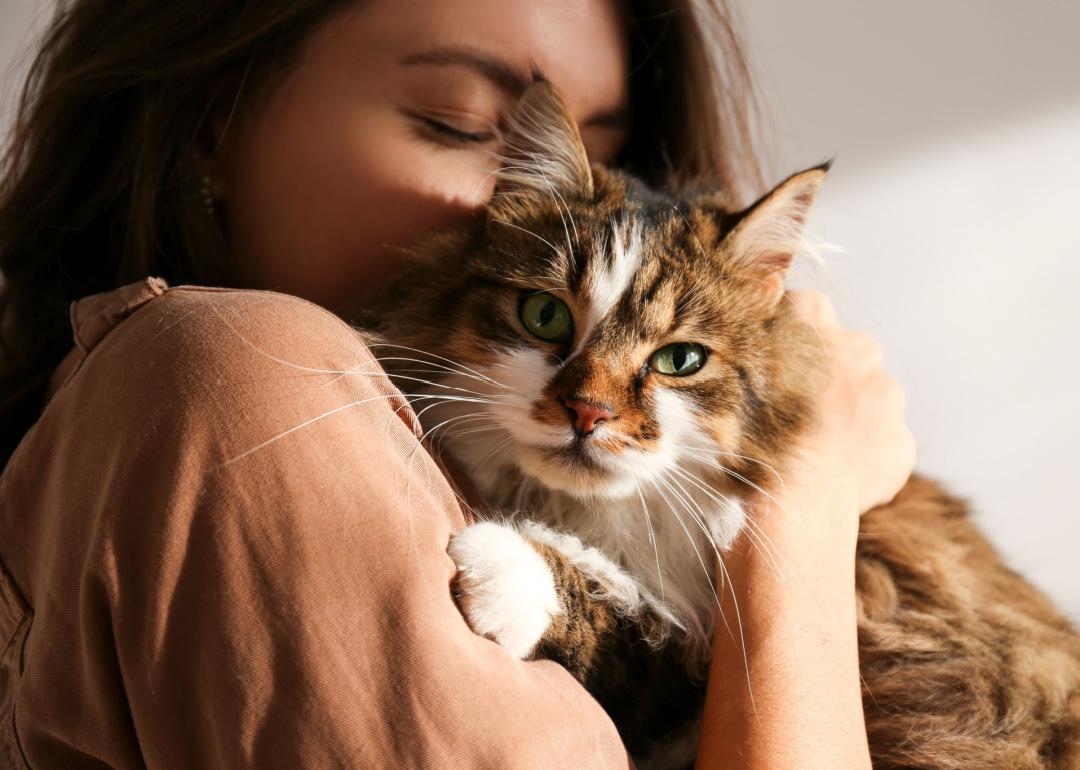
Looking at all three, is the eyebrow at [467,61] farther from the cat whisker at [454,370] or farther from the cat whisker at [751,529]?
the cat whisker at [751,529]

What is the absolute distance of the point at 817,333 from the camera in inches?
53.5

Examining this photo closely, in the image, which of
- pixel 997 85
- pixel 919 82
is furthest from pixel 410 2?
pixel 997 85

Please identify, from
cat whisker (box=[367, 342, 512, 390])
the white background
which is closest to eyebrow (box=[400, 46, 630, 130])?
cat whisker (box=[367, 342, 512, 390])

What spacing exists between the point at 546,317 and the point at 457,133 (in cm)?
35

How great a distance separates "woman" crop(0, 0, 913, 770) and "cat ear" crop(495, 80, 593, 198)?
0.06 metres

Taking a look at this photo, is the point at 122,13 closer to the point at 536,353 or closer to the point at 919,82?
the point at 536,353

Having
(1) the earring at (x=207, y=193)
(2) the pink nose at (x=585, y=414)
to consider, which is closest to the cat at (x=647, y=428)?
(2) the pink nose at (x=585, y=414)

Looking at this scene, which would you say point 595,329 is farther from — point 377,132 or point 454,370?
point 377,132

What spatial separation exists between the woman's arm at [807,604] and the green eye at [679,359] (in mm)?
217

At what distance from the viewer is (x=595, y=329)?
1.12 metres

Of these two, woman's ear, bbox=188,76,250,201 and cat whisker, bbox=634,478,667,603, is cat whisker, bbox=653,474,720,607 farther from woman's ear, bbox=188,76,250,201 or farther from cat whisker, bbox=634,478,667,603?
woman's ear, bbox=188,76,250,201

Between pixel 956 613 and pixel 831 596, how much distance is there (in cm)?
27

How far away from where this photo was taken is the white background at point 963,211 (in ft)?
7.22

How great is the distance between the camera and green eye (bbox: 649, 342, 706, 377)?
1.16 meters
